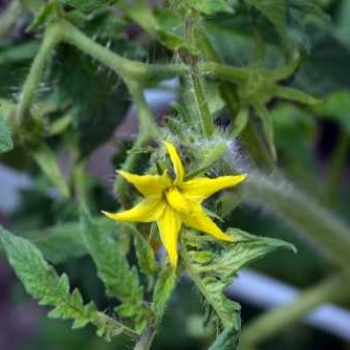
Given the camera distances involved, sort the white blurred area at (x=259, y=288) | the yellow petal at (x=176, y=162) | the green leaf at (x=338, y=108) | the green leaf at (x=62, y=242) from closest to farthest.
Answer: the yellow petal at (x=176, y=162) < the green leaf at (x=62, y=242) < the green leaf at (x=338, y=108) < the white blurred area at (x=259, y=288)

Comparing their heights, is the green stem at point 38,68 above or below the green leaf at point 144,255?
above

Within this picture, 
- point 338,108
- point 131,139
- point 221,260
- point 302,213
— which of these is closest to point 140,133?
point 131,139

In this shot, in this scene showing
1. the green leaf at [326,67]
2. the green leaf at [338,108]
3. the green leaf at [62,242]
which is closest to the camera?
the green leaf at [62,242]

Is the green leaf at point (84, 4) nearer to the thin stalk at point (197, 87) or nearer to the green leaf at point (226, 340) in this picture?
the thin stalk at point (197, 87)

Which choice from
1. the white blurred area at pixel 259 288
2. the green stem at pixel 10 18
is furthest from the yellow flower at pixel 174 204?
the white blurred area at pixel 259 288

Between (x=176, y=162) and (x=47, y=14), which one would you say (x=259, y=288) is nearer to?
(x=47, y=14)

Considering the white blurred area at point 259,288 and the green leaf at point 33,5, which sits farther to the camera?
the white blurred area at point 259,288

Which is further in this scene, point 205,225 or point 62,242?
point 62,242

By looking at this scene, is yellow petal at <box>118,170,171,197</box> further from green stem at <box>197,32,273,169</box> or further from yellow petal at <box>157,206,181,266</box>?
green stem at <box>197,32,273,169</box>
